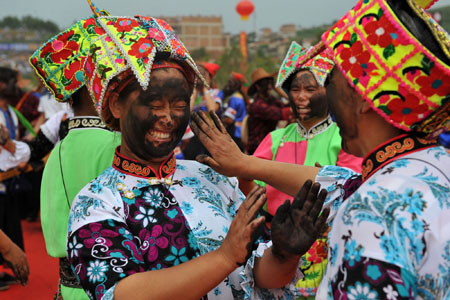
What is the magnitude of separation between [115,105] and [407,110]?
3.55ft

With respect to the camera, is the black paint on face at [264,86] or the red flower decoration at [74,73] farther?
the black paint on face at [264,86]

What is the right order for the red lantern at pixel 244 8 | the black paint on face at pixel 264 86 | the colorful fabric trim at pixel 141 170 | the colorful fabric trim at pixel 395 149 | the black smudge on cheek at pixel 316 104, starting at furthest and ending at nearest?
the red lantern at pixel 244 8 < the black paint on face at pixel 264 86 < the black smudge on cheek at pixel 316 104 < the colorful fabric trim at pixel 141 170 < the colorful fabric trim at pixel 395 149

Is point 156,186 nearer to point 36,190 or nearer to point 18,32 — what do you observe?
point 36,190

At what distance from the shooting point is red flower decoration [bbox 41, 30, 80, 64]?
8.15 feet

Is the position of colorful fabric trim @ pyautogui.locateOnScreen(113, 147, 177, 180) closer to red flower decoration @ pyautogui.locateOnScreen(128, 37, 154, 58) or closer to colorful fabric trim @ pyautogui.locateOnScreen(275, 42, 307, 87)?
red flower decoration @ pyautogui.locateOnScreen(128, 37, 154, 58)

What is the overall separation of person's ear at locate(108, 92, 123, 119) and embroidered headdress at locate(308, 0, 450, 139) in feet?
2.84

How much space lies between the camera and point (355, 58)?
1.47m

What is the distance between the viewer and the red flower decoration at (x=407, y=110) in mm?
1406

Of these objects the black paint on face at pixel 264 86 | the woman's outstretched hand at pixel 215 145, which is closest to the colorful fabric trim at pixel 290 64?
the woman's outstretched hand at pixel 215 145

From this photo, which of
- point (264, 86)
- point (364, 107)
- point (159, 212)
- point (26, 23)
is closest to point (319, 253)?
Answer: point (159, 212)

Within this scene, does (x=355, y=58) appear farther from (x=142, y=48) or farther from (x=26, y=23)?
(x=26, y=23)

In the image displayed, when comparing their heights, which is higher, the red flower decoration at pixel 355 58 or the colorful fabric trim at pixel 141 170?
the red flower decoration at pixel 355 58

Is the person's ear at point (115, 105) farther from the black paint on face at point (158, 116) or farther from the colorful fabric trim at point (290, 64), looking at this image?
the colorful fabric trim at point (290, 64)

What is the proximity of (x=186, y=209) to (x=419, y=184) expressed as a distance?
88 centimetres
